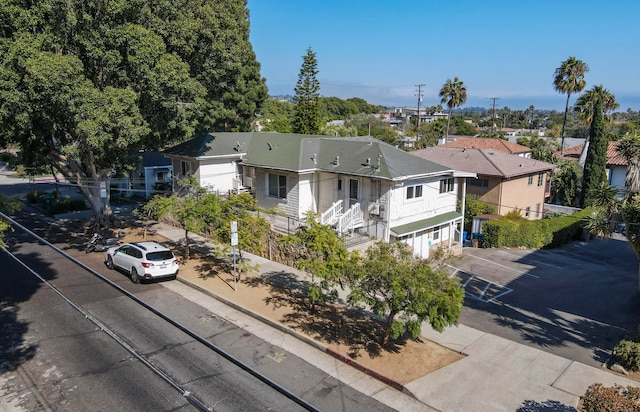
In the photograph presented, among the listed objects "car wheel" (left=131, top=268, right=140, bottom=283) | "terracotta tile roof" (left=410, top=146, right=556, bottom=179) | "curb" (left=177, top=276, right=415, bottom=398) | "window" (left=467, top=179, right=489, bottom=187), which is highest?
"terracotta tile roof" (left=410, top=146, right=556, bottom=179)

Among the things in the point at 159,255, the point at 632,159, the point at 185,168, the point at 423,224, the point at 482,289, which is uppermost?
the point at 632,159

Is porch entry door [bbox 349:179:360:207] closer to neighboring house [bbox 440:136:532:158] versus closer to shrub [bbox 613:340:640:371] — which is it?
shrub [bbox 613:340:640:371]

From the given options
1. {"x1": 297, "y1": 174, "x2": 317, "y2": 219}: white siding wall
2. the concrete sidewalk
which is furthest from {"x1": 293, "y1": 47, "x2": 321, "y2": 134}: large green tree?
the concrete sidewalk

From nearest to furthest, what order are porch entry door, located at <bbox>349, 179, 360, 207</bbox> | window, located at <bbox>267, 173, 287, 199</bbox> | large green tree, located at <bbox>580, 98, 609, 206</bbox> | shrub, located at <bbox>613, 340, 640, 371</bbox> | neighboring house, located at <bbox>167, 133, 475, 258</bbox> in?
shrub, located at <bbox>613, 340, 640, 371</bbox>
neighboring house, located at <bbox>167, 133, 475, 258</bbox>
porch entry door, located at <bbox>349, 179, 360, 207</bbox>
window, located at <bbox>267, 173, 287, 199</bbox>
large green tree, located at <bbox>580, 98, 609, 206</bbox>

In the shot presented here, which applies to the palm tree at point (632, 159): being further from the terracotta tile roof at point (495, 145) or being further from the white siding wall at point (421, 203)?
the terracotta tile roof at point (495, 145)

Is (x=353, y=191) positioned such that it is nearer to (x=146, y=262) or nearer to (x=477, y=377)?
(x=146, y=262)

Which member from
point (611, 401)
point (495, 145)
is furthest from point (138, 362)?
point (495, 145)

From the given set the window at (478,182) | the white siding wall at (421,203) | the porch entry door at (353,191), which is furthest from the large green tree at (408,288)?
the window at (478,182)
